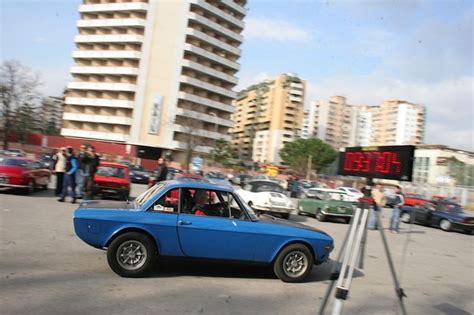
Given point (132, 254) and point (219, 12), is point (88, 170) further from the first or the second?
point (219, 12)

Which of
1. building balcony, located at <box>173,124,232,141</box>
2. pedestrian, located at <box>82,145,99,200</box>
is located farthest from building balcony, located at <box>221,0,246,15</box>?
pedestrian, located at <box>82,145,99,200</box>

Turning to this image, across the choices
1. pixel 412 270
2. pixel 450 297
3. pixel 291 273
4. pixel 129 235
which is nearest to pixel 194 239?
pixel 129 235

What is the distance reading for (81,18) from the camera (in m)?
76.5

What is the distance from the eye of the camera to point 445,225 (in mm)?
20750

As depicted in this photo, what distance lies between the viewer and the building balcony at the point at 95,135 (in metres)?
69.2

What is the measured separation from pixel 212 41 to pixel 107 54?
17614 millimetres

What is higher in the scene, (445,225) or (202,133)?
(202,133)

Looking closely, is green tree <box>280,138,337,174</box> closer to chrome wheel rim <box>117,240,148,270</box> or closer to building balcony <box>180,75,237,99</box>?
building balcony <box>180,75,237,99</box>

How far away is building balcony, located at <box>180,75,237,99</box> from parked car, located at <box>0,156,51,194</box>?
54.6m

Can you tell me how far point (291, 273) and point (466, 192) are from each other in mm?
40254

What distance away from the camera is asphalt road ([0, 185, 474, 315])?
5141 mm

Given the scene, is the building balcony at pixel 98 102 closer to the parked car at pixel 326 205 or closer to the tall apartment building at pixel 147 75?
the tall apartment building at pixel 147 75

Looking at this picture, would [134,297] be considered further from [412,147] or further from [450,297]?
[450,297]

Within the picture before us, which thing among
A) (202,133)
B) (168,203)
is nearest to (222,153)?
(202,133)
